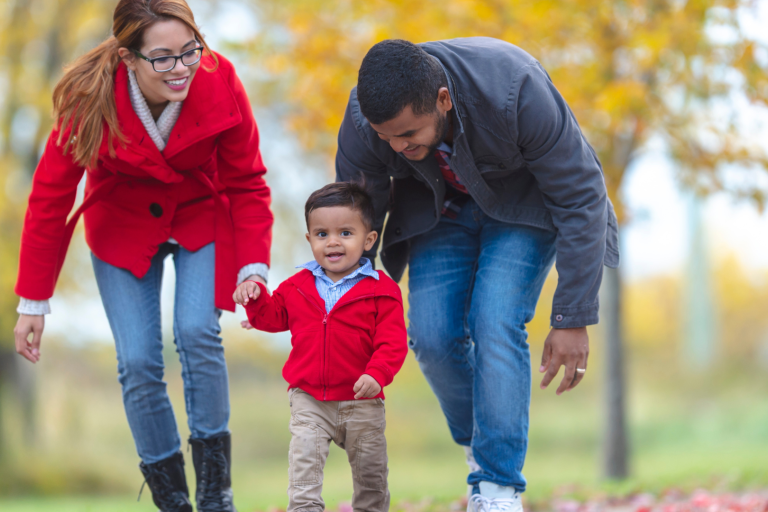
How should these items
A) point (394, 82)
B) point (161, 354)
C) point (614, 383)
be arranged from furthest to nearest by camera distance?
point (614, 383), point (161, 354), point (394, 82)

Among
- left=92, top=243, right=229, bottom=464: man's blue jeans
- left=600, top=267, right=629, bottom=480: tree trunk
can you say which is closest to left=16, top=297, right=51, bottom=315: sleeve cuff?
left=92, top=243, right=229, bottom=464: man's blue jeans

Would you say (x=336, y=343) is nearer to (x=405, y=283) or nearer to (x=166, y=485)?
(x=166, y=485)

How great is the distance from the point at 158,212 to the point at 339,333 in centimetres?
98

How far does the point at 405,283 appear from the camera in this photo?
7.89 metres

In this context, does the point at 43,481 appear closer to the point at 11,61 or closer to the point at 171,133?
the point at 11,61

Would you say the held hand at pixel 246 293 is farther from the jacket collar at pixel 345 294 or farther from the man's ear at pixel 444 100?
the man's ear at pixel 444 100

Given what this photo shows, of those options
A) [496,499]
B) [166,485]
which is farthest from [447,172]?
[166,485]

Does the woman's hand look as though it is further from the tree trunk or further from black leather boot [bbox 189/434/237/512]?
the tree trunk

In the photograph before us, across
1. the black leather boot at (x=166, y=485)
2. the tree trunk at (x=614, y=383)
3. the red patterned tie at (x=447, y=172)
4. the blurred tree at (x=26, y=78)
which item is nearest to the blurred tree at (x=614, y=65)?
the tree trunk at (x=614, y=383)

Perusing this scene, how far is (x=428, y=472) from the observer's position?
39.8ft

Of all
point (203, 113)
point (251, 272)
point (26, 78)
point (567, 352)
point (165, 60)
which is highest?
point (26, 78)

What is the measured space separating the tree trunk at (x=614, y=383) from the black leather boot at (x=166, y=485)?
171 inches

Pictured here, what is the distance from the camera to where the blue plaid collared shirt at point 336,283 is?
2.68 metres

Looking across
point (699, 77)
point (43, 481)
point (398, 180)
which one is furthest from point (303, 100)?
point (43, 481)
